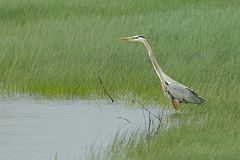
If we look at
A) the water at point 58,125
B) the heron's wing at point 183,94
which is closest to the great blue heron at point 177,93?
the heron's wing at point 183,94

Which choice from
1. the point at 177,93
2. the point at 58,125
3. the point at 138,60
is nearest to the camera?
the point at 58,125

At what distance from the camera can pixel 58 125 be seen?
9.19 metres

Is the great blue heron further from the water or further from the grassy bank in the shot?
the water

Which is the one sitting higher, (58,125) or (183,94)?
(183,94)

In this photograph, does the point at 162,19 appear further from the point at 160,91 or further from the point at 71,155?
the point at 71,155

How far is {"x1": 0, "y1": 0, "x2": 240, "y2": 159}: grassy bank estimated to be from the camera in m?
8.12

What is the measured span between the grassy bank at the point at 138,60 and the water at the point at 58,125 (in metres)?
0.51

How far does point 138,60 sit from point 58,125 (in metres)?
2.68

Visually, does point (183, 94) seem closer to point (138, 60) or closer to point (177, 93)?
point (177, 93)

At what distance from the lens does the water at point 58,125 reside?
Answer: 7969mm

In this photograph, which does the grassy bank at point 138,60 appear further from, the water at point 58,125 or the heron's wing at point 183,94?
the water at point 58,125

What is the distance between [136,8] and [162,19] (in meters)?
2.39

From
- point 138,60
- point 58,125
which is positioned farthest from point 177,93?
point 138,60

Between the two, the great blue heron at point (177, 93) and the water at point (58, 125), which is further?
the great blue heron at point (177, 93)
